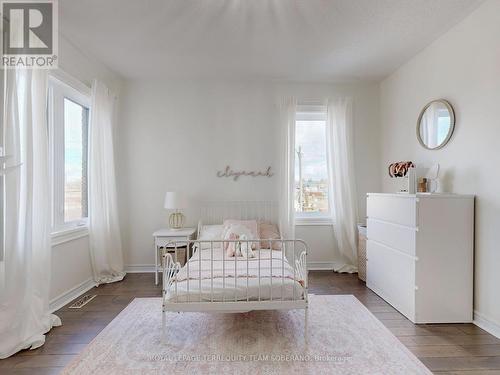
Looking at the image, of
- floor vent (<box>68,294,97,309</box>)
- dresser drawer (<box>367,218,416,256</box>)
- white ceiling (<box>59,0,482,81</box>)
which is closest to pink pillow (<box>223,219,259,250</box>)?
dresser drawer (<box>367,218,416,256</box>)

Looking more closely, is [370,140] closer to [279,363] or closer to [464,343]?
[464,343]

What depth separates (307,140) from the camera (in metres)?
4.67

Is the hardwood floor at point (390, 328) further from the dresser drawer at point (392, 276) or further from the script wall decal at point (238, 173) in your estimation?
the script wall decal at point (238, 173)

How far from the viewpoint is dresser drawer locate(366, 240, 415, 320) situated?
2.87 m

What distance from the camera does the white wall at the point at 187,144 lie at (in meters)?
4.50

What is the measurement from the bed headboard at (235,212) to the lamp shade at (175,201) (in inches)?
15.9

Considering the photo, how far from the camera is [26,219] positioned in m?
2.48

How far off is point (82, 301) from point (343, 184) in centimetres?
365

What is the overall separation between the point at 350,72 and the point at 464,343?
11.0 ft

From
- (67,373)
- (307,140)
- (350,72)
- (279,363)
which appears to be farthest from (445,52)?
(67,373)

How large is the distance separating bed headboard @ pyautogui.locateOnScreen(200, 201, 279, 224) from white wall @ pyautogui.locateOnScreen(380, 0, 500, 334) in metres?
2.13

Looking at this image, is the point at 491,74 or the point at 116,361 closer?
the point at 116,361

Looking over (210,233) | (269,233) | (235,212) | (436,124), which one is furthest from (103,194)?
(436,124)

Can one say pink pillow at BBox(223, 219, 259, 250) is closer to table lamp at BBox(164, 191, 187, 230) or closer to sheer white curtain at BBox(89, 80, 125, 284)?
table lamp at BBox(164, 191, 187, 230)
